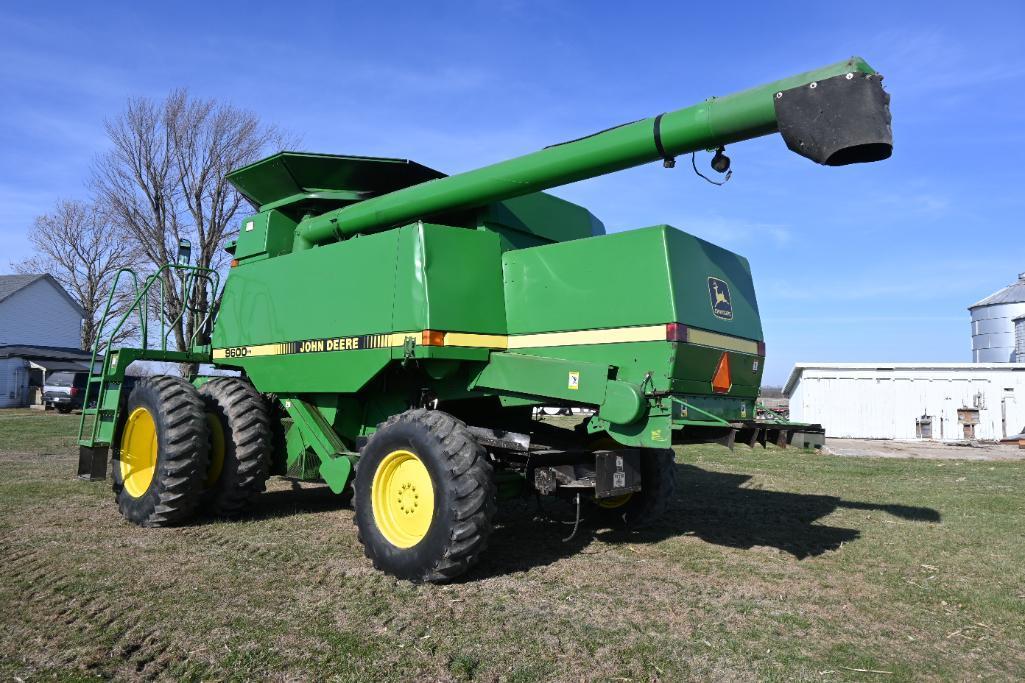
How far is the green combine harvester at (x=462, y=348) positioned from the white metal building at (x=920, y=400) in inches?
801

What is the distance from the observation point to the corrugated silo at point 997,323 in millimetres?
33531

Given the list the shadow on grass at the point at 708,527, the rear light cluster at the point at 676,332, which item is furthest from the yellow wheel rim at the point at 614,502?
the rear light cluster at the point at 676,332

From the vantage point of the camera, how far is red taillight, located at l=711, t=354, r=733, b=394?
554 cm

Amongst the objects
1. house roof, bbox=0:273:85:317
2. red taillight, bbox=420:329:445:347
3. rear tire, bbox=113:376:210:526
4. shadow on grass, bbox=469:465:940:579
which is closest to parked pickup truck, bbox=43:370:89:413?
house roof, bbox=0:273:85:317

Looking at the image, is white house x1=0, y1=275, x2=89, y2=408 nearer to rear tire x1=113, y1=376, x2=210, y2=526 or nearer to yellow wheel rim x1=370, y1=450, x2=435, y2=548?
rear tire x1=113, y1=376, x2=210, y2=526

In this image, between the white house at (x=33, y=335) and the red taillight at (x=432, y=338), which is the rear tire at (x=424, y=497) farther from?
the white house at (x=33, y=335)

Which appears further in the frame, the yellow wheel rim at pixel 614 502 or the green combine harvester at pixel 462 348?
the yellow wheel rim at pixel 614 502

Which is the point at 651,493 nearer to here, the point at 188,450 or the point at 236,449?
the point at 236,449

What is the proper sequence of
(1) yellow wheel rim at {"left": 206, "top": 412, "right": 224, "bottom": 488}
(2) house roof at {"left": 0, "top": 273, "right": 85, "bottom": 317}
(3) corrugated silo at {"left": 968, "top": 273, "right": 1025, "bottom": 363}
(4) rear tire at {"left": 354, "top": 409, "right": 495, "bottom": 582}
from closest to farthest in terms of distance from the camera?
(4) rear tire at {"left": 354, "top": 409, "right": 495, "bottom": 582} < (1) yellow wheel rim at {"left": 206, "top": 412, "right": 224, "bottom": 488} < (3) corrugated silo at {"left": 968, "top": 273, "right": 1025, "bottom": 363} < (2) house roof at {"left": 0, "top": 273, "right": 85, "bottom": 317}

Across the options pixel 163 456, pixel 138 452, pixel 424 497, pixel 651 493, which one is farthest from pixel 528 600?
pixel 138 452

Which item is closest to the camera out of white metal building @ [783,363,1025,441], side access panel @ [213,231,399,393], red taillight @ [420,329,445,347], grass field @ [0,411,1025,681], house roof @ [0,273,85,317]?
grass field @ [0,411,1025,681]

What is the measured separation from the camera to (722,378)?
563 cm

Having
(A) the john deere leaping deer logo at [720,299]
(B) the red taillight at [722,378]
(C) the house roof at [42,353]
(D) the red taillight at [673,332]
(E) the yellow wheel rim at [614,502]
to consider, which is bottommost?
(E) the yellow wheel rim at [614,502]

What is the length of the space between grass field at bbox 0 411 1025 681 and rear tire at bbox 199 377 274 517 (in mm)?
264
